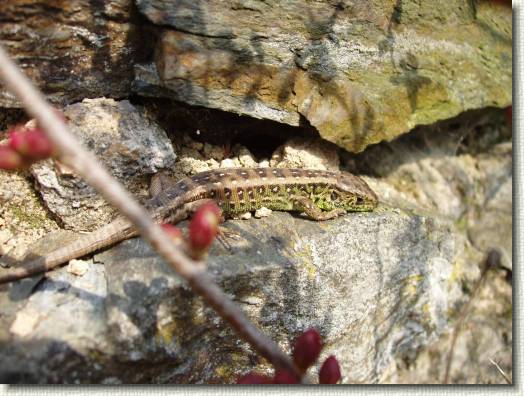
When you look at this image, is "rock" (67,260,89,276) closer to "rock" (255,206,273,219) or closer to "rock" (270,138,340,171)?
"rock" (255,206,273,219)

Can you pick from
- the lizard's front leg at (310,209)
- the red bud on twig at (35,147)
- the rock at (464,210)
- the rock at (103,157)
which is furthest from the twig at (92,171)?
the rock at (464,210)

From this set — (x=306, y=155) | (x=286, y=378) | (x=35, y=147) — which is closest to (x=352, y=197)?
(x=306, y=155)

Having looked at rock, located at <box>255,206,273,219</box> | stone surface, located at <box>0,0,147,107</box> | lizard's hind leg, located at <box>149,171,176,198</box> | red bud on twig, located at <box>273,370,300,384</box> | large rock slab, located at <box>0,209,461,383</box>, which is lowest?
large rock slab, located at <box>0,209,461,383</box>

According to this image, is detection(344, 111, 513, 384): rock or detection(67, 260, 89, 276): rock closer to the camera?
detection(67, 260, 89, 276): rock

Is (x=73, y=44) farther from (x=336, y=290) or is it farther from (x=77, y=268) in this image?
(x=336, y=290)

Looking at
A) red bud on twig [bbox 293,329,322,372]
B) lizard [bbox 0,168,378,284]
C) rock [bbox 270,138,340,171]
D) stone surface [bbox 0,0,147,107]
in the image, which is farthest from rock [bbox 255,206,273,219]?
red bud on twig [bbox 293,329,322,372]

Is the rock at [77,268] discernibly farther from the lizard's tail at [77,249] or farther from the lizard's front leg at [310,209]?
the lizard's front leg at [310,209]

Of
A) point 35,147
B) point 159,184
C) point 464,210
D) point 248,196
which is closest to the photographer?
point 35,147

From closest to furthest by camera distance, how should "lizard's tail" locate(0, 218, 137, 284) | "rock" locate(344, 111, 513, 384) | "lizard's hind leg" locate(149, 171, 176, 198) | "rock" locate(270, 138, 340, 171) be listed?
"lizard's tail" locate(0, 218, 137, 284)
"lizard's hind leg" locate(149, 171, 176, 198)
"rock" locate(270, 138, 340, 171)
"rock" locate(344, 111, 513, 384)
